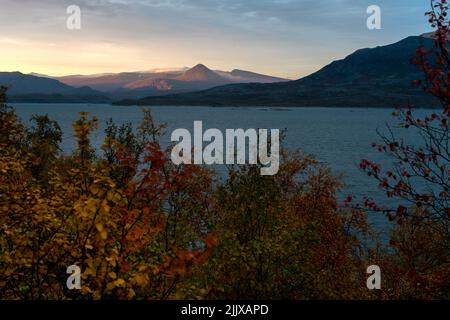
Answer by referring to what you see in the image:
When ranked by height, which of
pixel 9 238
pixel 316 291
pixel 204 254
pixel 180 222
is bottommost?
pixel 316 291

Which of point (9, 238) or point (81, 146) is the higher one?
point (81, 146)

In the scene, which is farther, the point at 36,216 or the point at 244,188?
the point at 244,188

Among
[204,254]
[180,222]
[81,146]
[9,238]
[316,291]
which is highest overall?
[81,146]

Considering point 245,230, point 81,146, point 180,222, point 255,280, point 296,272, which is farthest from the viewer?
point 180,222

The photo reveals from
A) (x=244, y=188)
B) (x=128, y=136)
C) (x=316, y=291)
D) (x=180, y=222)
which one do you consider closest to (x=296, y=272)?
(x=316, y=291)

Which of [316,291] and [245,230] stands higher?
[245,230]

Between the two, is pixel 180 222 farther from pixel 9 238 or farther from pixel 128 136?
pixel 128 136

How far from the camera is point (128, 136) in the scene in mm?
52969
